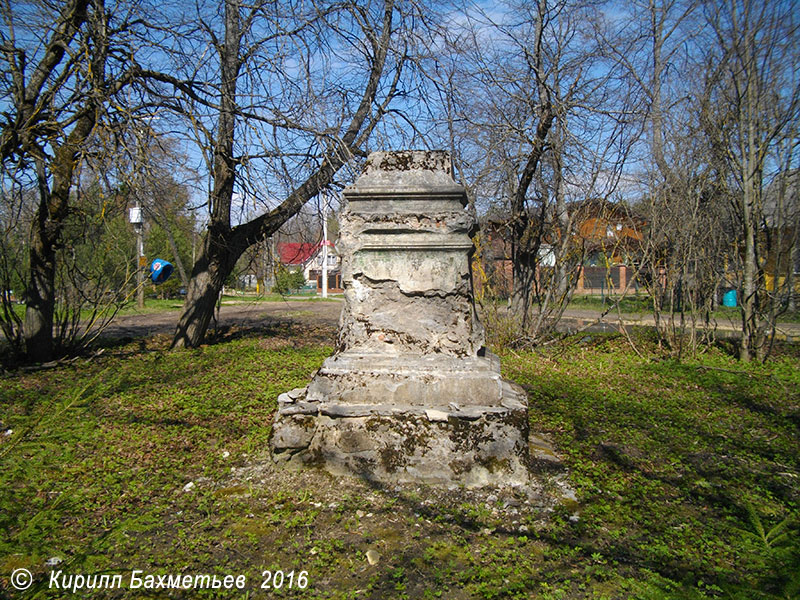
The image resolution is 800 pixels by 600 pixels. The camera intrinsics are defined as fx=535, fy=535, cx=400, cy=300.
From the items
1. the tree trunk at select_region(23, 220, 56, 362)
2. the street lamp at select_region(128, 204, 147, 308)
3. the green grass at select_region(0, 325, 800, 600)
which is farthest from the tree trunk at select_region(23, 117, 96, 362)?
the green grass at select_region(0, 325, 800, 600)

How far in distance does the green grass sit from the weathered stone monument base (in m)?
0.17

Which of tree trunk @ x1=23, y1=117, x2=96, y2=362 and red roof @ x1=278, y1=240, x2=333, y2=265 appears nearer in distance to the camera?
tree trunk @ x1=23, y1=117, x2=96, y2=362

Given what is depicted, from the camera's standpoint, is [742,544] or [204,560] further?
[742,544]

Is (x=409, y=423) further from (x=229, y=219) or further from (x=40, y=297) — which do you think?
(x=229, y=219)

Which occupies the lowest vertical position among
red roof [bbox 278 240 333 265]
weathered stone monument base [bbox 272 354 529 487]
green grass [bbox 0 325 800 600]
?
green grass [bbox 0 325 800 600]

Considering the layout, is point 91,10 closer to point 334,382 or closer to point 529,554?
Answer: point 334,382

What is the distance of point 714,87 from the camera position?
8.45m

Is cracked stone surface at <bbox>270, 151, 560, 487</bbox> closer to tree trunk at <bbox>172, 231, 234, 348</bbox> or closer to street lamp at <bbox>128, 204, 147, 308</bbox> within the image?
street lamp at <bbox>128, 204, 147, 308</bbox>

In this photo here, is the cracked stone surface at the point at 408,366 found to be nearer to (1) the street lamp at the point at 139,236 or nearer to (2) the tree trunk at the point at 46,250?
(1) the street lamp at the point at 139,236

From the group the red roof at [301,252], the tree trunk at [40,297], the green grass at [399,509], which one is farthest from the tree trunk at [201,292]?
the green grass at [399,509]

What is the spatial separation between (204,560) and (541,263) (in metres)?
8.25

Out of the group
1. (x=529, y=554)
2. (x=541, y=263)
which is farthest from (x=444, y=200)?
(x=541, y=263)

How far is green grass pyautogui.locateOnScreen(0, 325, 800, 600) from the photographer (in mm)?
2426

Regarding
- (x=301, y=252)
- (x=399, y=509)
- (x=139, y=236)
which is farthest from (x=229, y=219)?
(x=399, y=509)
